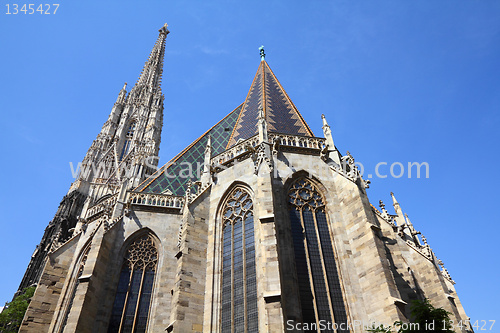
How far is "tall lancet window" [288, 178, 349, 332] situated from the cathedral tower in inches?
461

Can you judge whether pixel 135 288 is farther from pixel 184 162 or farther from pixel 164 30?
pixel 164 30

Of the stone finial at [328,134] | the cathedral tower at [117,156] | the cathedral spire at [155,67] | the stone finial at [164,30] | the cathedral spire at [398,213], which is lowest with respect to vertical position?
the cathedral spire at [398,213]

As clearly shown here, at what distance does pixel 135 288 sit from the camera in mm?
12875

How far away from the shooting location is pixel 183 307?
33.6 feet

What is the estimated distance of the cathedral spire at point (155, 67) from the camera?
4296 centimetres

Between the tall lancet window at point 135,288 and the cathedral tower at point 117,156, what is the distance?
5.69 m

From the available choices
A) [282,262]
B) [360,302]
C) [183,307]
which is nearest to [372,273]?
[360,302]

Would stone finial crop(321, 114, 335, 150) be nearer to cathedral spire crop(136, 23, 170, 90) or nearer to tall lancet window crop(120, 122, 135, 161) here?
tall lancet window crop(120, 122, 135, 161)

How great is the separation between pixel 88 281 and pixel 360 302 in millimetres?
8459

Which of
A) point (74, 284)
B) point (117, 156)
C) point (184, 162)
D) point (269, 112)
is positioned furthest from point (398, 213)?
point (117, 156)

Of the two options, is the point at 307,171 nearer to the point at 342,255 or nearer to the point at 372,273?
the point at 342,255

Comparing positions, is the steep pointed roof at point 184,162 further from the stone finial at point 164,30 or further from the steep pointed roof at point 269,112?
the stone finial at point 164,30

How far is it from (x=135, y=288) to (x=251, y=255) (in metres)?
4.88

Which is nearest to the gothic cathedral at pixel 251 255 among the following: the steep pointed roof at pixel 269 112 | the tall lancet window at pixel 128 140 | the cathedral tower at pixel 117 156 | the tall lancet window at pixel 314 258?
the tall lancet window at pixel 314 258
